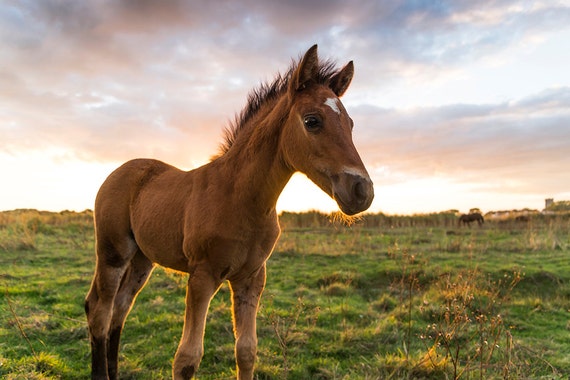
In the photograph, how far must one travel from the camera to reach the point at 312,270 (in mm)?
11273

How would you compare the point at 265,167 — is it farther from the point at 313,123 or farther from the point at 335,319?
the point at 335,319

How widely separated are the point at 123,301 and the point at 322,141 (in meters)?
3.15

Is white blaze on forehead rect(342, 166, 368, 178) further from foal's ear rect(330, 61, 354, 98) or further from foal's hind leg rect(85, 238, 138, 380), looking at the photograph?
foal's hind leg rect(85, 238, 138, 380)

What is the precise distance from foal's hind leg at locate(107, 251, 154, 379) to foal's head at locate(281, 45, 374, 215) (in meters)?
2.53

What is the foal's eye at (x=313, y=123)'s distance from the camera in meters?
2.95

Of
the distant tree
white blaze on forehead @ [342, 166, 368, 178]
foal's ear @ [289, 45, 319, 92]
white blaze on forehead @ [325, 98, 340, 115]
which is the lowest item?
white blaze on forehead @ [342, 166, 368, 178]

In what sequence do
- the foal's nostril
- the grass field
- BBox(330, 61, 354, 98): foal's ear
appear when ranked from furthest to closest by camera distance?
the grass field
BBox(330, 61, 354, 98): foal's ear
the foal's nostril

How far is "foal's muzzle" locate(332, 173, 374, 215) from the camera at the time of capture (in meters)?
2.67

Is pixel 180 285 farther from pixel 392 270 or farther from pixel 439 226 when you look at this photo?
pixel 439 226

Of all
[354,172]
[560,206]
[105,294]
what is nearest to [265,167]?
[354,172]

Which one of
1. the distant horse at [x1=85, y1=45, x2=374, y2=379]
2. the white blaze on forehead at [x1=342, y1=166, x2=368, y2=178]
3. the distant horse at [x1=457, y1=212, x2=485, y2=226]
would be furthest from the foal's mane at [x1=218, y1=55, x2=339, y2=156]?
the distant horse at [x1=457, y1=212, x2=485, y2=226]

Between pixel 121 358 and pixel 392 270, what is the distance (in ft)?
23.5

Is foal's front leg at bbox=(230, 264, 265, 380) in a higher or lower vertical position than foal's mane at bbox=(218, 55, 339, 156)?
lower

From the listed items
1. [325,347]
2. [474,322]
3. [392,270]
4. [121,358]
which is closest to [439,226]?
[392,270]
